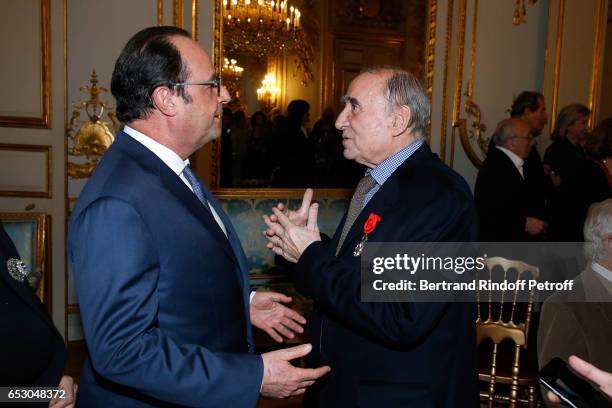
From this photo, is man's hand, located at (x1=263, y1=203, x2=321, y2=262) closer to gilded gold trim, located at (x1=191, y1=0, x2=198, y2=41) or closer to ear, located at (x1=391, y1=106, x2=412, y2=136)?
ear, located at (x1=391, y1=106, x2=412, y2=136)

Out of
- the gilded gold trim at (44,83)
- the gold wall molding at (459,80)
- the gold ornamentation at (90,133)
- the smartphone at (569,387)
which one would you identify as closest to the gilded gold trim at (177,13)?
the gold ornamentation at (90,133)

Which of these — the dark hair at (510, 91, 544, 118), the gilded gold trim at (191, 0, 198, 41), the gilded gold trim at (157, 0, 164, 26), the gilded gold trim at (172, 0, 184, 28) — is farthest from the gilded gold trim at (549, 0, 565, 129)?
the gilded gold trim at (157, 0, 164, 26)

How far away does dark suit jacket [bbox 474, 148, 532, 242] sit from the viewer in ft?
11.4

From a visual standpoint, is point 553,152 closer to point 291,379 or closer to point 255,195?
point 255,195

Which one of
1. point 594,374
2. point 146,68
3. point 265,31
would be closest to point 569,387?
point 594,374

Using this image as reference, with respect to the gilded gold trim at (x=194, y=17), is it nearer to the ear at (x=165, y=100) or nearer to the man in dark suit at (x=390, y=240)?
the man in dark suit at (x=390, y=240)

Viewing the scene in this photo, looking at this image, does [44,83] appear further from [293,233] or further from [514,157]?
[514,157]

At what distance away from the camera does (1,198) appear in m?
3.54

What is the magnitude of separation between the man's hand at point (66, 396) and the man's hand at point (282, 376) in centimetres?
60

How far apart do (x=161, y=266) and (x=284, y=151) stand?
10.7ft

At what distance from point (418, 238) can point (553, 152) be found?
10.3 ft

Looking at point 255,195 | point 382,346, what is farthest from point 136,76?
point 255,195

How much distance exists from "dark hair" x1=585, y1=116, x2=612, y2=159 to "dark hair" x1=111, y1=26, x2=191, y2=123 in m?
2.23

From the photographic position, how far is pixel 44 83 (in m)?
3.54
